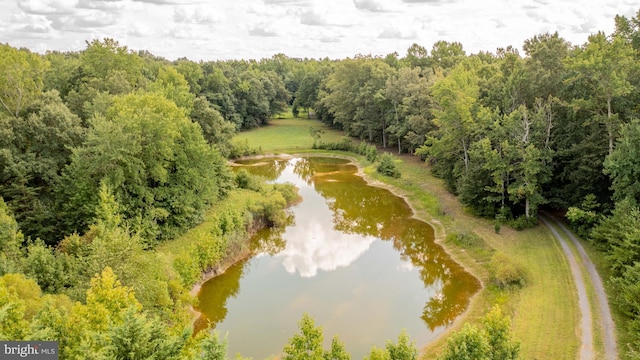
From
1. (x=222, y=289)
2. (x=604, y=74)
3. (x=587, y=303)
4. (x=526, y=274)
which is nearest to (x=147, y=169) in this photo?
(x=222, y=289)

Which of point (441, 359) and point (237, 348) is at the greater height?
point (441, 359)

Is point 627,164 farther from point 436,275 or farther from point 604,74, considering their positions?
point 436,275

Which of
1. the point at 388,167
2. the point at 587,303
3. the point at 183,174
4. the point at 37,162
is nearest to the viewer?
the point at 587,303

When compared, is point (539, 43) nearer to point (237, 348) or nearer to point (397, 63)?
point (237, 348)

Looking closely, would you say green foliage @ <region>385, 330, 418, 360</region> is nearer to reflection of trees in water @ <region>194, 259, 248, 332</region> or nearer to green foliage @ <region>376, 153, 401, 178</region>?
reflection of trees in water @ <region>194, 259, 248, 332</region>

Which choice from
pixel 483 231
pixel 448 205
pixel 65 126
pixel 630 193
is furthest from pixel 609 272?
pixel 65 126

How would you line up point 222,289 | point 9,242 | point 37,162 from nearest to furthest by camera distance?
1. point 9,242
2. point 222,289
3. point 37,162
